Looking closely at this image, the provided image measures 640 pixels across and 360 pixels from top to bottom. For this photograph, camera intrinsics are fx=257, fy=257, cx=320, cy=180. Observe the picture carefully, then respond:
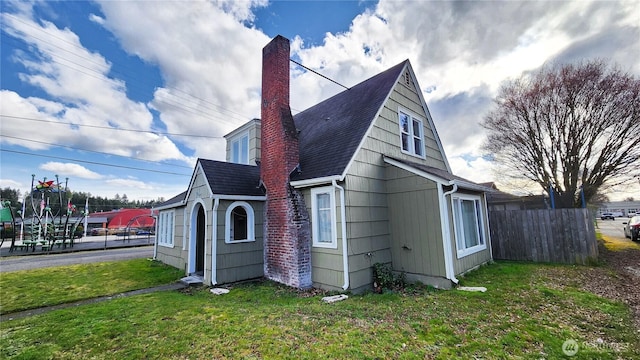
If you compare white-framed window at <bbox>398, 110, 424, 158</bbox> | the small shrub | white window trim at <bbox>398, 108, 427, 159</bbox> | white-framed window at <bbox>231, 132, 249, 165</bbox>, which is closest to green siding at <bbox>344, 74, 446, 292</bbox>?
the small shrub

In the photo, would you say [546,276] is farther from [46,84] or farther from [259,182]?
[46,84]

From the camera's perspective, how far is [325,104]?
12.2 metres

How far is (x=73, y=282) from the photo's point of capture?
8797 millimetres

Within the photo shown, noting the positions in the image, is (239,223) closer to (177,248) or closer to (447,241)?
(177,248)

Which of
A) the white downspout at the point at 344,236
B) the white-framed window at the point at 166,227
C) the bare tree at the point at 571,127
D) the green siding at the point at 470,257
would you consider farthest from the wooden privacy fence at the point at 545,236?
the white-framed window at the point at 166,227

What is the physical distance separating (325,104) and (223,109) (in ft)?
37.8

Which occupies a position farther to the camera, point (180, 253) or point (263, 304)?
point (180, 253)

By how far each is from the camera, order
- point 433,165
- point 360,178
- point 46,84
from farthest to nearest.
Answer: point 46,84 < point 433,165 < point 360,178

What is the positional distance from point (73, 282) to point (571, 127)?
76.2ft

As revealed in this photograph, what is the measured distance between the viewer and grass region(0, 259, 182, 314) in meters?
6.91

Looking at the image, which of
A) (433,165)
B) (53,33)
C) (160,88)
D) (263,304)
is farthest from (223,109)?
(263,304)

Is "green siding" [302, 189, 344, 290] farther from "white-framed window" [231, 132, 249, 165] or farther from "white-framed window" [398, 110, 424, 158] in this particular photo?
"white-framed window" [231, 132, 249, 165]

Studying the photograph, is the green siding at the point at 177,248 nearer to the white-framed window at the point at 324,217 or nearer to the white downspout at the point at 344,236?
the white-framed window at the point at 324,217

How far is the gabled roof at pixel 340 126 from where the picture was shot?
24.8ft
